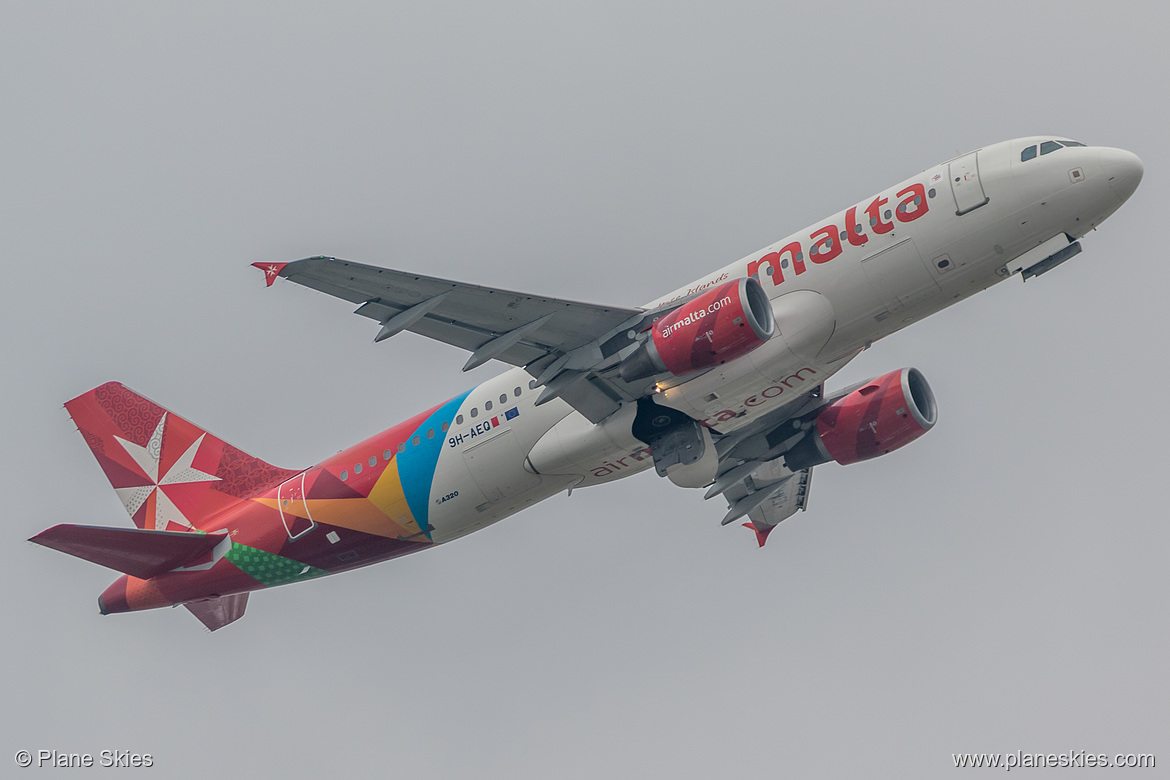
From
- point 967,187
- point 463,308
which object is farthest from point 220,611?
point 967,187

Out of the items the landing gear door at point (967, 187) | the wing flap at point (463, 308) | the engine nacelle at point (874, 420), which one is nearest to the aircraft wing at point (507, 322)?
the wing flap at point (463, 308)

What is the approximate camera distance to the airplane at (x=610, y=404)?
3147 cm

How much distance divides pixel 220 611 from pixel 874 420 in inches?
862

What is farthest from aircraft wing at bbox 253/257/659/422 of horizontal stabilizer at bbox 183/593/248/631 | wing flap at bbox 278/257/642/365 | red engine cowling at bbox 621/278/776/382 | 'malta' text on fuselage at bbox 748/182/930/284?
horizontal stabilizer at bbox 183/593/248/631

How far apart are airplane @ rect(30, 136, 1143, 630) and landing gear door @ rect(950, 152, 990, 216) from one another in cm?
5

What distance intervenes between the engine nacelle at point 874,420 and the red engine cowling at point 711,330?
7401 mm

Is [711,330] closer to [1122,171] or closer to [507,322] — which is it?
[507,322]

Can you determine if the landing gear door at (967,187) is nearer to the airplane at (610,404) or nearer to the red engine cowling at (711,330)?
the airplane at (610,404)

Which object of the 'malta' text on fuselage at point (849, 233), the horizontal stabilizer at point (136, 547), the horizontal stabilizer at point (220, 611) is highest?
the 'malta' text on fuselage at point (849, 233)

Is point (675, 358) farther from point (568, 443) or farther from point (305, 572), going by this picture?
point (305, 572)

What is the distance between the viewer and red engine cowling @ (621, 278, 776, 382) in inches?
1222

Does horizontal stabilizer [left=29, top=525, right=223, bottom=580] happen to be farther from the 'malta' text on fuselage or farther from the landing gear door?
the landing gear door

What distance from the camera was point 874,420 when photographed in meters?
38.2

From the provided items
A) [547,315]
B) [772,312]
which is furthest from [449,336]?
[772,312]
